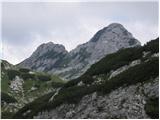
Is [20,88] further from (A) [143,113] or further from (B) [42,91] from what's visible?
(A) [143,113]

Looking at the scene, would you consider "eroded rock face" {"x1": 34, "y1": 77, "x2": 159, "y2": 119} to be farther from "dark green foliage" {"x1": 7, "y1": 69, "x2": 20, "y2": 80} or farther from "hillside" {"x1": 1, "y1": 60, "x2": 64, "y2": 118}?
"dark green foliage" {"x1": 7, "y1": 69, "x2": 20, "y2": 80}

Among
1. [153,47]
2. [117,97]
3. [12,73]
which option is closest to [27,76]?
[12,73]

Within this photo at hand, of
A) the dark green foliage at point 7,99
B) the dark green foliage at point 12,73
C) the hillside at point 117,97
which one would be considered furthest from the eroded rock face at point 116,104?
the dark green foliage at point 12,73

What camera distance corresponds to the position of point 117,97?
104 ft

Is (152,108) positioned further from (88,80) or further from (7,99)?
(7,99)

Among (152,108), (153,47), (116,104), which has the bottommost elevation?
(152,108)

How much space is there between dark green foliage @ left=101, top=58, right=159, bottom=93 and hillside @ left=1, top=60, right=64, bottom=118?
48004 mm

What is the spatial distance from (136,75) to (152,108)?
5961 millimetres

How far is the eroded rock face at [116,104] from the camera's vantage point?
28953mm

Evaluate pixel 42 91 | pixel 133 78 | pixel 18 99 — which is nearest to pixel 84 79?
pixel 133 78

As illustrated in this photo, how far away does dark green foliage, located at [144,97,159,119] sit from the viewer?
88.9 ft

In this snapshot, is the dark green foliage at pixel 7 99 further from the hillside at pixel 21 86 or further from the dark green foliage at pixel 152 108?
the dark green foliage at pixel 152 108

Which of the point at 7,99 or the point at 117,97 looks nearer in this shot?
the point at 117,97

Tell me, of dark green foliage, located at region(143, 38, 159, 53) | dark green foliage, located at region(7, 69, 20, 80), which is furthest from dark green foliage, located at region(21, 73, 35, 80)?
dark green foliage, located at region(143, 38, 159, 53)
